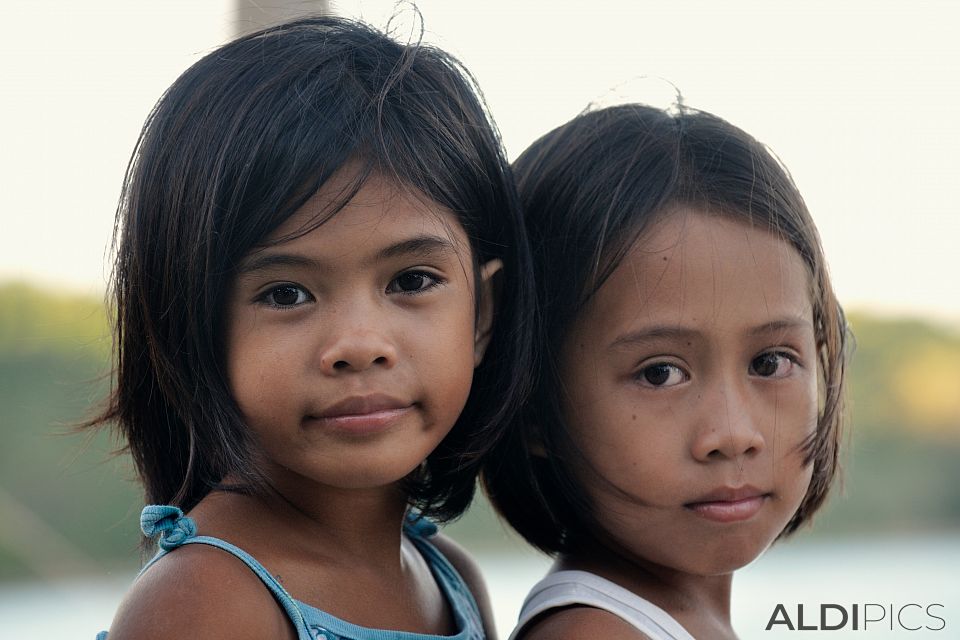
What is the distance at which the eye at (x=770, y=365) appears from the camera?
5.43 feet

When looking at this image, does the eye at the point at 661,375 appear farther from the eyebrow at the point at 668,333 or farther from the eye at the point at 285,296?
the eye at the point at 285,296

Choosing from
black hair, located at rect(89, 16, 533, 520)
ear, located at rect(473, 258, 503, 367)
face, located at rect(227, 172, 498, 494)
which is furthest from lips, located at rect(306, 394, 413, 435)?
ear, located at rect(473, 258, 503, 367)

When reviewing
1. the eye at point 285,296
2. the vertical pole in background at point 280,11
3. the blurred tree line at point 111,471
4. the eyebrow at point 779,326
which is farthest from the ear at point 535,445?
the blurred tree line at point 111,471

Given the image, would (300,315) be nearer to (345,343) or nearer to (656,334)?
(345,343)

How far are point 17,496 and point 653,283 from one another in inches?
192

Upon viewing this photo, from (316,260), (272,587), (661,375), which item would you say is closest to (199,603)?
(272,587)

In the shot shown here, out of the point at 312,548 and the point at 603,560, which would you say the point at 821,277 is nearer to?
the point at 603,560

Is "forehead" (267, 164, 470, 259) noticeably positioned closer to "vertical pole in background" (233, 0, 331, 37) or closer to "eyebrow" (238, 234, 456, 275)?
"eyebrow" (238, 234, 456, 275)

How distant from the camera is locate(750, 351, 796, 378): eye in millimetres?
1656

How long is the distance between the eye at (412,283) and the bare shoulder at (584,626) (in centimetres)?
50

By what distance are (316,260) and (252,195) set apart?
0.12 meters

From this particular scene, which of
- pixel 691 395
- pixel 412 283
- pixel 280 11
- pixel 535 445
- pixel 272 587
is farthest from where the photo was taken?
pixel 280 11

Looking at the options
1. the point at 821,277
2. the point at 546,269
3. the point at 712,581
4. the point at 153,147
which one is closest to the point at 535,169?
the point at 546,269

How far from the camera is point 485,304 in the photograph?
1.68 m
